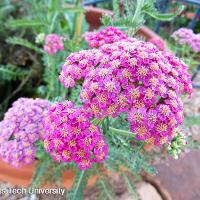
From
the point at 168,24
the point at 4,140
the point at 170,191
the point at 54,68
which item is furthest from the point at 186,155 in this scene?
the point at 168,24

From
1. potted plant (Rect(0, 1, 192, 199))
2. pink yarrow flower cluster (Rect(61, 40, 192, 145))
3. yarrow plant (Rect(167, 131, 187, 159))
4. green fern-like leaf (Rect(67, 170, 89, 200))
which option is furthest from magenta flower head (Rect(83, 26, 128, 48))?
green fern-like leaf (Rect(67, 170, 89, 200))

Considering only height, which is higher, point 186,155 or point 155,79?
point 155,79

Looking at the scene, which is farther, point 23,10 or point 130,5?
point 23,10

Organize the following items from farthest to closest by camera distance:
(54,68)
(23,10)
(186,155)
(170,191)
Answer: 1. (23,10)
2. (186,155)
3. (170,191)
4. (54,68)

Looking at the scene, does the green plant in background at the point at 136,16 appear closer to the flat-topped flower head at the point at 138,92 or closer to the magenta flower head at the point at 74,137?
the flat-topped flower head at the point at 138,92

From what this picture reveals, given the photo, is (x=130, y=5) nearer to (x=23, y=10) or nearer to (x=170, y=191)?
(x=170, y=191)

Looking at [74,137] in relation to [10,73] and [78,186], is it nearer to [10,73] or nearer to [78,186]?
[78,186]

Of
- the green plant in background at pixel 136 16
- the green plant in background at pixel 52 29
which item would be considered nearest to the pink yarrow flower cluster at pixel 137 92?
the green plant in background at pixel 136 16

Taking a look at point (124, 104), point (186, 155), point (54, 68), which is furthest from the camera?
point (186, 155)

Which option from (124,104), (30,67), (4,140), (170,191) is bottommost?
(170,191)
